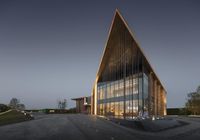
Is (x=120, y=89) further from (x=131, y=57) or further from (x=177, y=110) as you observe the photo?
(x=177, y=110)

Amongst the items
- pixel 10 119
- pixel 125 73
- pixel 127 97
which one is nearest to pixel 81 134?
pixel 10 119

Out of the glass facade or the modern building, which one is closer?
the modern building

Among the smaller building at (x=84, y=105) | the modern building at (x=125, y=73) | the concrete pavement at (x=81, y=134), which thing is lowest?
the smaller building at (x=84, y=105)

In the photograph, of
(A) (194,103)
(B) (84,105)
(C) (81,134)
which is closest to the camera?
(C) (81,134)

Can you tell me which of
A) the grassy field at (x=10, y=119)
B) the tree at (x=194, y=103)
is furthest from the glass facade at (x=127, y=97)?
the tree at (x=194, y=103)

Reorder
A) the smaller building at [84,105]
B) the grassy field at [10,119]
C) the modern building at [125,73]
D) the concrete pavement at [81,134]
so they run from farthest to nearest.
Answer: the smaller building at [84,105] → the modern building at [125,73] → the grassy field at [10,119] → the concrete pavement at [81,134]

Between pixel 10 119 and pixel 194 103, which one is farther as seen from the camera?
pixel 194 103

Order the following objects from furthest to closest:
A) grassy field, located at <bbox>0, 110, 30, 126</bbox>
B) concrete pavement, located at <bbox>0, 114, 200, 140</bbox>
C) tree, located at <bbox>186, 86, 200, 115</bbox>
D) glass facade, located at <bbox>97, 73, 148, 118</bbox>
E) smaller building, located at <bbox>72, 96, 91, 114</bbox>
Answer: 1. smaller building, located at <bbox>72, 96, 91, 114</bbox>
2. tree, located at <bbox>186, 86, 200, 115</bbox>
3. glass facade, located at <bbox>97, 73, 148, 118</bbox>
4. grassy field, located at <bbox>0, 110, 30, 126</bbox>
5. concrete pavement, located at <bbox>0, 114, 200, 140</bbox>

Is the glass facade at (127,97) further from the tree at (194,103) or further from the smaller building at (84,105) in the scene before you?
the smaller building at (84,105)

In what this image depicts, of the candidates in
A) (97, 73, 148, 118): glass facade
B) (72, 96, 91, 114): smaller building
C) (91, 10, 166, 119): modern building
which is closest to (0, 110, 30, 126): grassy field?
(91, 10, 166, 119): modern building

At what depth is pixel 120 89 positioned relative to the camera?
49812mm

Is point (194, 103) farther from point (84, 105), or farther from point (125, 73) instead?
point (84, 105)

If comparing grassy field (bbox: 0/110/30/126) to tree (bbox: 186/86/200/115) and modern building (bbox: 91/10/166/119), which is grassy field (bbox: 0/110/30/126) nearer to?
modern building (bbox: 91/10/166/119)

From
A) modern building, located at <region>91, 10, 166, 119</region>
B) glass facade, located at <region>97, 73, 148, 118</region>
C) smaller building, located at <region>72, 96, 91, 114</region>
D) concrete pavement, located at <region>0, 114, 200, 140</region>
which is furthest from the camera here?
smaller building, located at <region>72, 96, 91, 114</region>
